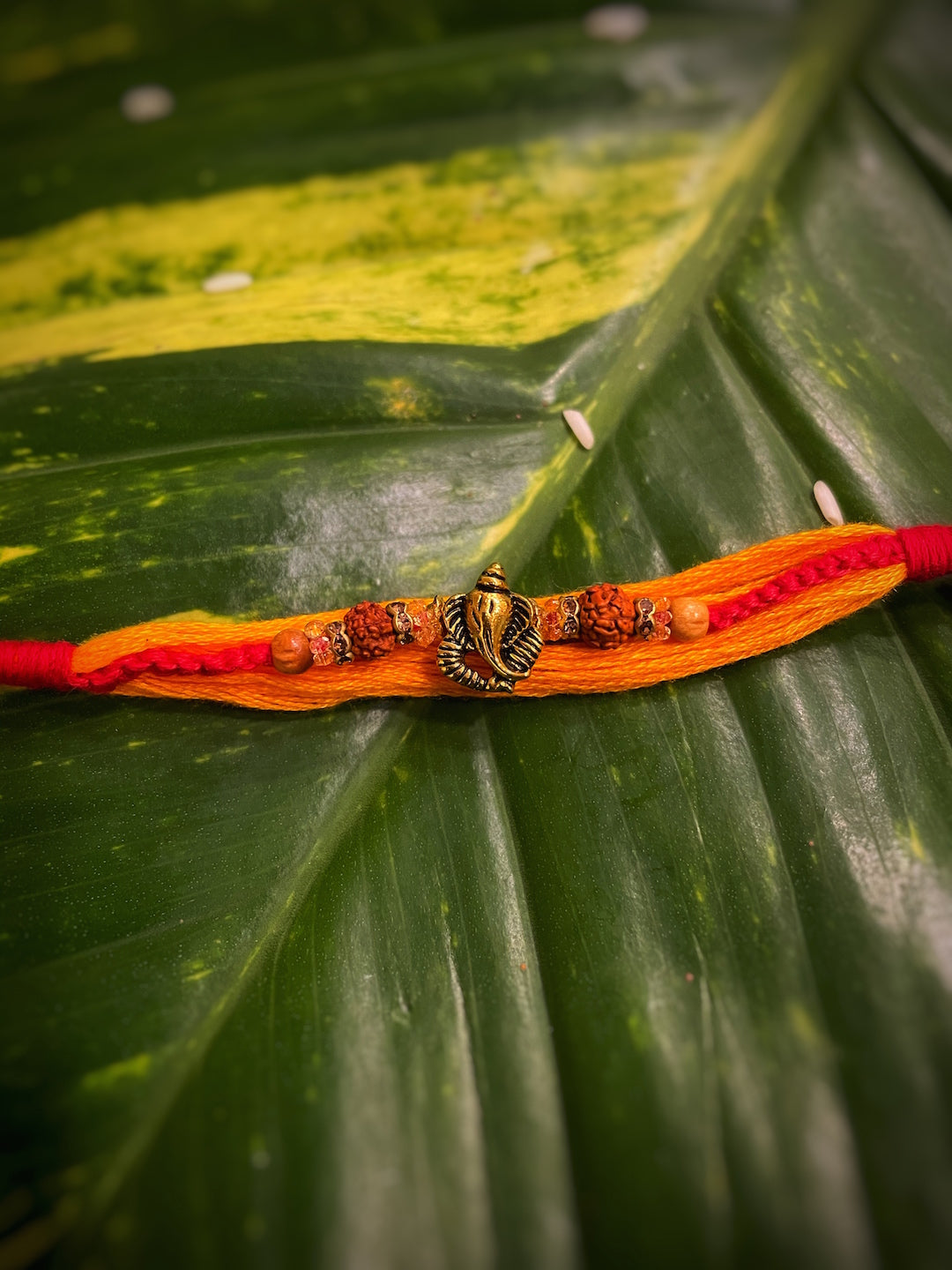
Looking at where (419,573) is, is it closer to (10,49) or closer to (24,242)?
(24,242)

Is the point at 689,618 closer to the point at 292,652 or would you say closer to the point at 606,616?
the point at 606,616

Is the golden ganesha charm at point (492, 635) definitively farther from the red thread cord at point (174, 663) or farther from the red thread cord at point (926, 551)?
the red thread cord at point (926, 551)

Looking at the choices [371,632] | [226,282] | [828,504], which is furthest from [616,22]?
[371,632]

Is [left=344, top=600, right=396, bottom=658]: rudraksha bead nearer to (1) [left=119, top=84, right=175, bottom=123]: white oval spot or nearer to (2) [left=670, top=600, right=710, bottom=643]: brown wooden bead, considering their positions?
(2) [left=670, top=600, right=710, bottom=643]: brown wooden bead

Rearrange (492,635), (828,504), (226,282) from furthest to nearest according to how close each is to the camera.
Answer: (226,282), (828,504), (492,635)

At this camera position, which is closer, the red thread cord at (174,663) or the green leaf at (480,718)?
the green leaf at (480,718)

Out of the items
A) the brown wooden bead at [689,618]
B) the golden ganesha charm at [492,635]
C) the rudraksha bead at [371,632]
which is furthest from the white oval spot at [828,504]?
the rudraksha bead at [371,632]
